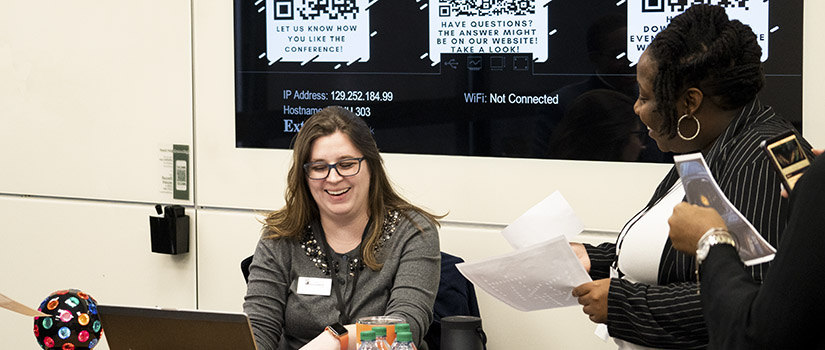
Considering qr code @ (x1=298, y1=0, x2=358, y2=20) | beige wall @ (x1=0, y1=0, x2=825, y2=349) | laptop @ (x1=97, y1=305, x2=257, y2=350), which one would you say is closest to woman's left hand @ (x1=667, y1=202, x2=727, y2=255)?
laptop @ (x1=97, y1=305, x2=257, y2=350)

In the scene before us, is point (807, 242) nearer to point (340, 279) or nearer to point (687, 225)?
point (687, 225)

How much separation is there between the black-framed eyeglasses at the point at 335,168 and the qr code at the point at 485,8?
2.22 ft

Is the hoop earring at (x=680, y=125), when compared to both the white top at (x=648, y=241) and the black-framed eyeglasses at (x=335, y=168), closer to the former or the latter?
the white top at (x=648, y=241)

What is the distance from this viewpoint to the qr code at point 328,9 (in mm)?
3312

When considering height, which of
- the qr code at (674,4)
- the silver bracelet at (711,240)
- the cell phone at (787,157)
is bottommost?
the silver bracelet at (711,240)

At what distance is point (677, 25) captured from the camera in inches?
74.0

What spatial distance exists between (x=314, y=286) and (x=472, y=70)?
937 millimetres

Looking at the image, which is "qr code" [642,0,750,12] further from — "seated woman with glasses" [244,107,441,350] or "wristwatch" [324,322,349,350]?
"wristwatch" [324,322,349,350]

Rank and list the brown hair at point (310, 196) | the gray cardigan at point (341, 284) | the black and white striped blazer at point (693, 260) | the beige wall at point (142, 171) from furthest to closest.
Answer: the beige wall at point (142, 171) < the brown hair at point (310, 196) < the gray cardigan at point (341, 284) < the black and white striped blazer at point (693, 260)

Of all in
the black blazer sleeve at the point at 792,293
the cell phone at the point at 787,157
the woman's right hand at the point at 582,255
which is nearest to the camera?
the black blazer sleeve at the point at 792,293

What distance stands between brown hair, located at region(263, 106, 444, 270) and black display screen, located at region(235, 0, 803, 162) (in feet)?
1.41

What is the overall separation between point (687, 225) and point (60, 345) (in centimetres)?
137

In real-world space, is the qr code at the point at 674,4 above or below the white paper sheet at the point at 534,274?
above

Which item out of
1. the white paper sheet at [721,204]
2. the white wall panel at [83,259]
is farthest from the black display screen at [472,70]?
the white paper sheet at [721,204]
